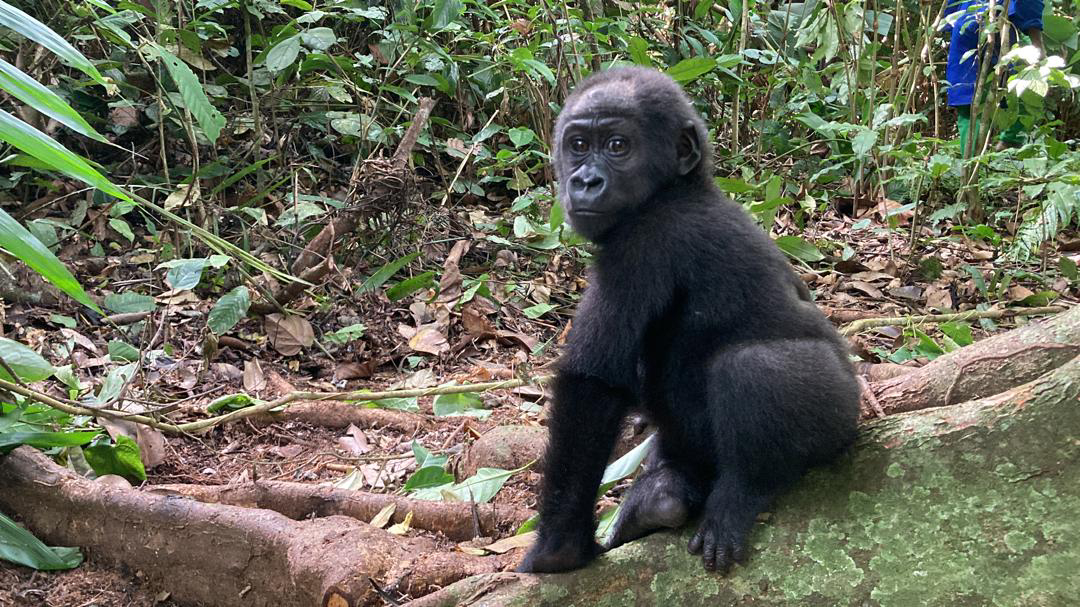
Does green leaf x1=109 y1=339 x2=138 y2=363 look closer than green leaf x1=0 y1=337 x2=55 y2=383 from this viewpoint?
No

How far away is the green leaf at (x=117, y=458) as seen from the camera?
5.03 m

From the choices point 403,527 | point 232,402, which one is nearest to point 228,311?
point 232,402

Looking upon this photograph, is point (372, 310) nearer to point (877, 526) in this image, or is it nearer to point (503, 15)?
point (503, 15)

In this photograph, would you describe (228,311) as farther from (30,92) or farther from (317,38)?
(30,92)

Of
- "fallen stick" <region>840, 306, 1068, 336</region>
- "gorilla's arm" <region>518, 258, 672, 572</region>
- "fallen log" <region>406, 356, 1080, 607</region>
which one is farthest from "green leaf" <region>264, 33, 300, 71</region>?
"fallen log" <region>406, 356, 1080, 607</region>

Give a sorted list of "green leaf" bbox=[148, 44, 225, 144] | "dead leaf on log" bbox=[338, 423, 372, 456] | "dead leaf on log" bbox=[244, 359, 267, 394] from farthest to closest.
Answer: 1. "dead leaf on log" bbox=[244, 359, 267, 394]
2. "green leaf" bbox=[148, 44, 225, 144]
3. "dead leaf on log" bbox=[338, 423, 372, 456]

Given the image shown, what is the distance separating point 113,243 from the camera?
27.6 ft

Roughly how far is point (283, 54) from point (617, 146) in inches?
181

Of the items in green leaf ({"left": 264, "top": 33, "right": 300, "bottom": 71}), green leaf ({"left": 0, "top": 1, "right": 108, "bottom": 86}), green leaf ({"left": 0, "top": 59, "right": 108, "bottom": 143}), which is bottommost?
green leaf ({"left": 264, "top": 33, "right": 300, "bottom": 71})

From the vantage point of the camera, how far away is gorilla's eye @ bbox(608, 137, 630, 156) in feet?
14.0

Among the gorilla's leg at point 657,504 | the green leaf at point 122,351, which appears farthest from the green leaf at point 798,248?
the green leaf at point 122,351

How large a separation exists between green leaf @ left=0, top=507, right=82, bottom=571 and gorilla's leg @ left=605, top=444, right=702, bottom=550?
2.68m

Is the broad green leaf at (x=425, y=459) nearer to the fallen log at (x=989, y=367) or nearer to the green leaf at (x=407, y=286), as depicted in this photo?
the fallen log at (x=989, y=367)

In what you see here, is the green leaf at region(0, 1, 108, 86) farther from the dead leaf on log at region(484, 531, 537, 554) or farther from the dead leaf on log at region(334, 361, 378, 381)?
the dead leaf on log at region(334, 361, 378, 381)
